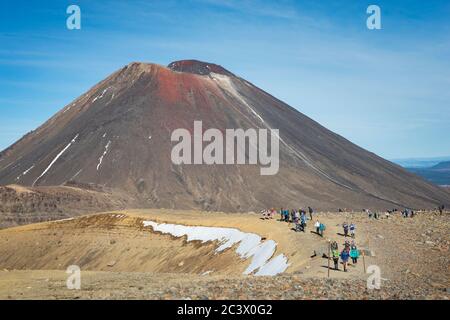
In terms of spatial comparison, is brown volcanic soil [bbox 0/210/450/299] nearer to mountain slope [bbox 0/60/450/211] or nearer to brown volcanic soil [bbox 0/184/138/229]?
brown volcanic soil [bbox 0/184/138/229]

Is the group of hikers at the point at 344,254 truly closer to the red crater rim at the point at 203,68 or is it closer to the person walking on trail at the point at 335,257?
the person walking on trail at the point at 335,257

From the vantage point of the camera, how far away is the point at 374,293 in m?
19.3

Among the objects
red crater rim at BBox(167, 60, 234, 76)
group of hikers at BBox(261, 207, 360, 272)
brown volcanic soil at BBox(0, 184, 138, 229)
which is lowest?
brown volcanic soil at BBox(0, 184, 138, 229)

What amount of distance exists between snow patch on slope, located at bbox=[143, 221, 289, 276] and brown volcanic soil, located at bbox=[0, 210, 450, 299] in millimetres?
764

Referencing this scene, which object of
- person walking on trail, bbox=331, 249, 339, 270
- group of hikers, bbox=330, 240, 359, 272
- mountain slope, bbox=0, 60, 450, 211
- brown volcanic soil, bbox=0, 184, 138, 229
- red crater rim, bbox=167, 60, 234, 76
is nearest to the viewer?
group of hikers, bbox=330, 240, 359, 272

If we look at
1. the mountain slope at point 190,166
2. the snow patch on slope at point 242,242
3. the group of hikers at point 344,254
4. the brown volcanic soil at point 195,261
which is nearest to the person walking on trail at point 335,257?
the group of hikers at point 344,254

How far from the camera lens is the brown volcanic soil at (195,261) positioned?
20.4 m

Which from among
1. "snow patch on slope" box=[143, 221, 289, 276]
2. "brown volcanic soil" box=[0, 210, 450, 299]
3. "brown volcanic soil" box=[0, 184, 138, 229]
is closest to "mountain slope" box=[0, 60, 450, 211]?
"brown volcanic soil" box=[0, 184, 138, 229]

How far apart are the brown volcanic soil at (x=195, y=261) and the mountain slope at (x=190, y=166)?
53.7 m

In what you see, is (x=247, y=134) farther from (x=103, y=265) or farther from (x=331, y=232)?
(x=331, y=232)

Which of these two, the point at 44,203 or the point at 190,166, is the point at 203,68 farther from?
the point at 44,203

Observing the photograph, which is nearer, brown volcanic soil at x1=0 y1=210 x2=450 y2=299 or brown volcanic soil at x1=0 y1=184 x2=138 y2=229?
brown volcanic soil at x1=0 y1=210 x2=450 y2=299

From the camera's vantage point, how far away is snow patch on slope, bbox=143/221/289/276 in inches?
1276

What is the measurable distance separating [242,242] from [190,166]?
9520cm
